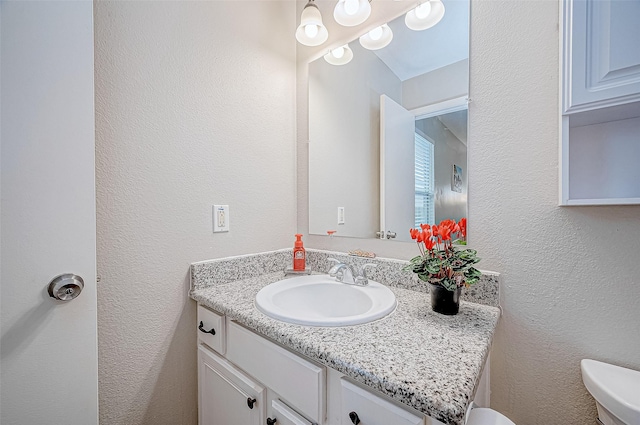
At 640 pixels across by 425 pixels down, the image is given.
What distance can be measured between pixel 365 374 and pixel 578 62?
0.90 metres

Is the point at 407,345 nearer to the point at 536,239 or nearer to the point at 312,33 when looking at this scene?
the point at 536,239

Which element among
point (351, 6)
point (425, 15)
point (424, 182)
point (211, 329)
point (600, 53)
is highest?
point (351, 6)

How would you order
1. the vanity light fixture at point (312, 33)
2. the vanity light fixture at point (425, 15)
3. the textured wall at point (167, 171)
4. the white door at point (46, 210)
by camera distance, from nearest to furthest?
1. the white door at point (46, 210)
2. the textured wall at point (167, 171)
3. the vanity light fixture at point (425, 15)
4. the vanity light fixture at point (312, 33)

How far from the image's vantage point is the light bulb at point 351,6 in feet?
3.70

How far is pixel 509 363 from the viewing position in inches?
33.9

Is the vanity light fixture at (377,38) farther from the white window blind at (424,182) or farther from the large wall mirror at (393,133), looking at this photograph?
the white window blind at (424,182)

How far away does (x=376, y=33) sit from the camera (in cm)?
119

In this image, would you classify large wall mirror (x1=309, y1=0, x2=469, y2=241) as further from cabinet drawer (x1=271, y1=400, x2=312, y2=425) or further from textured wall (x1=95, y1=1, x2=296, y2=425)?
cabinet drawer (x1=271, y1=400, x2=312, y2=425)

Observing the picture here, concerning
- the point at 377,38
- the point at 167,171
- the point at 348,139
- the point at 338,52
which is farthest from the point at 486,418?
the point at 338,52

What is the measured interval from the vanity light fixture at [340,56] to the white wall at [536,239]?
57 cm

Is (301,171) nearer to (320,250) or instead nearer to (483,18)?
(320,250)

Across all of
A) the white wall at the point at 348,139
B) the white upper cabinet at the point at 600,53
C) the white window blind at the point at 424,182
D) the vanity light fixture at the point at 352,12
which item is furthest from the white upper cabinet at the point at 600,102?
the vanity light fixture at the point at 352,12

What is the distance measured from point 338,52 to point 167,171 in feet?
3.26

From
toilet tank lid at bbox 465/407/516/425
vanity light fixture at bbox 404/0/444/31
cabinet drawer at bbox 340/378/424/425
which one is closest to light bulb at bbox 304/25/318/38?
vanity light fixture at bbox 404/0/444/31
